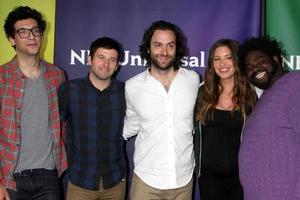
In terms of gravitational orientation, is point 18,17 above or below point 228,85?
above

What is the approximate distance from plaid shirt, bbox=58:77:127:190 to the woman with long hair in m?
0.60

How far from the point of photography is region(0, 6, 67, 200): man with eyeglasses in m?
2.40

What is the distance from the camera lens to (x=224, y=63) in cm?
266

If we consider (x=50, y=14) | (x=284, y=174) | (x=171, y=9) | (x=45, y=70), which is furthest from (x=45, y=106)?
(x=284, y=174)

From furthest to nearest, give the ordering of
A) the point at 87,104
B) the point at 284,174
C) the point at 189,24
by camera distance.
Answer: the point at 189,24
the point at 87,104
the point at 284,174

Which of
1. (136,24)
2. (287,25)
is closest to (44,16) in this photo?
(136,24)

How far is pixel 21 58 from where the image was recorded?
8.26ft

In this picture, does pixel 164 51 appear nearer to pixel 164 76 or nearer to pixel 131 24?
pixel 164 76

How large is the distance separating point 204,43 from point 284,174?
1645 mm

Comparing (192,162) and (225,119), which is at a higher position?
(225,119)

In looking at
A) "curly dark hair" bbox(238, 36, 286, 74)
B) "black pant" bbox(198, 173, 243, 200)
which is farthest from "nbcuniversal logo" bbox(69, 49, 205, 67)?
"black pant" bbox(198, 173, 243, 200)

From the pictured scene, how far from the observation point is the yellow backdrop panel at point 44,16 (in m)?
3.23

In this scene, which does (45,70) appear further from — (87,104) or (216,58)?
(216,58)

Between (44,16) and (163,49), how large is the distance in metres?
1.22
